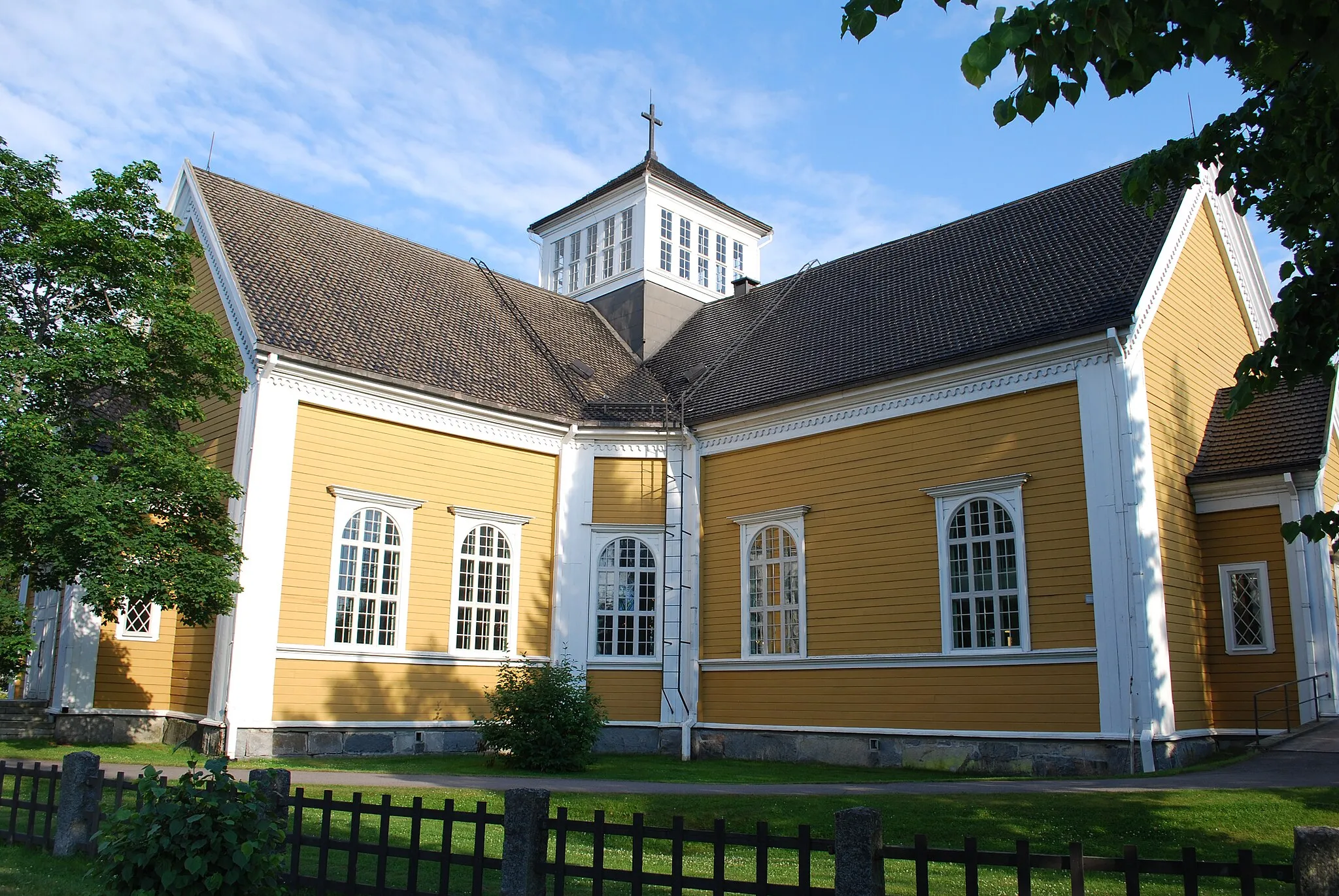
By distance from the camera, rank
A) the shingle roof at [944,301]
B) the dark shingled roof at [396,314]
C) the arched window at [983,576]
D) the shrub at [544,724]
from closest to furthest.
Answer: the arched window at [983,576] < the shrub at [544,724] < the shingle roof at [944,301] < the dark shingled roof at [396,314]

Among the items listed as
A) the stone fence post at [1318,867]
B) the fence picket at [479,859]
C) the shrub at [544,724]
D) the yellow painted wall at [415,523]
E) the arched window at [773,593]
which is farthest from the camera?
the arched window at [773,593]

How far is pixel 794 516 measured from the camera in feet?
68.0

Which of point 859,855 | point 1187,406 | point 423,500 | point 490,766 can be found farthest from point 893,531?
point 859,855

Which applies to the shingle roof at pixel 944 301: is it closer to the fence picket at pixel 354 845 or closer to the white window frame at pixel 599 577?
the white window frame at pixel 599 577

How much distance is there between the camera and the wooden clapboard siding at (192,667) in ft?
60.7

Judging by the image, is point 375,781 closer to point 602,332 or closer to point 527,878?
point 527,878

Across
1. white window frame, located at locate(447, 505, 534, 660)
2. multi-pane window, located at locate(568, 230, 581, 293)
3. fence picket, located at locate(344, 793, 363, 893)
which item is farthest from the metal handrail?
multi-pane window, located at locate(568, 230, 581, 293)

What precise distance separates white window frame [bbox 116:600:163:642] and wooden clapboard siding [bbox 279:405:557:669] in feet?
Result: 10.9

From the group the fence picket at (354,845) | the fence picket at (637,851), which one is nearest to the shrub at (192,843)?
the fence picket at (354,845)

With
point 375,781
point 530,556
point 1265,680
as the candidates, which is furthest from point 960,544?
point 375,781

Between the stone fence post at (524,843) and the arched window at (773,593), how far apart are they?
13.5 metres

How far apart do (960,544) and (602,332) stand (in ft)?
44.4

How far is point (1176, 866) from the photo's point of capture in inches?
211

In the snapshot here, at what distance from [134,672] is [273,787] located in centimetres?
1406
